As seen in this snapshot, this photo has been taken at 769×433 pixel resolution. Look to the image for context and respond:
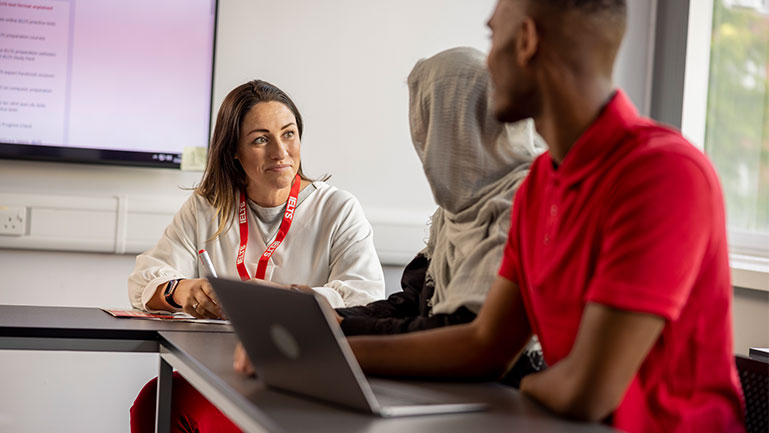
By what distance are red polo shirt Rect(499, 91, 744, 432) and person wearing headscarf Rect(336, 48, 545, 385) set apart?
27 centimetres

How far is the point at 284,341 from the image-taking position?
3.51 ft

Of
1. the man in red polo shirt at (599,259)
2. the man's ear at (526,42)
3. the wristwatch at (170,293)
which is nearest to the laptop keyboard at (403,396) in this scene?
the man in red polo shirt at (599,259)

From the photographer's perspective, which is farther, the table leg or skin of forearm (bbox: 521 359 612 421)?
the table leg

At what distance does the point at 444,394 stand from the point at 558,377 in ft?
0.59

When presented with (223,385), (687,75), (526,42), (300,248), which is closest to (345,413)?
(223,385)

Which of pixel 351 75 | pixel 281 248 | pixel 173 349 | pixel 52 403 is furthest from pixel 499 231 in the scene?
pixel 52 403

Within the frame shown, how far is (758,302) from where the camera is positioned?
2.73 metres

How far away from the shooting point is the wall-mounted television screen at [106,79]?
297 centimetres

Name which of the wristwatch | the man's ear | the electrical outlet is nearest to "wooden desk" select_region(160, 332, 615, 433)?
the man's ear

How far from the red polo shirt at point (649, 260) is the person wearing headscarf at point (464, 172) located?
0.27 meters

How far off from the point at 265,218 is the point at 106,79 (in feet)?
3.20

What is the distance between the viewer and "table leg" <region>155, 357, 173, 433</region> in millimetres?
1869

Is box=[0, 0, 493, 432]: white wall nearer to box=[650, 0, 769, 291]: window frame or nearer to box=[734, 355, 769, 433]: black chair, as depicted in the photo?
box=[650, 0, 769, 291]: window frame

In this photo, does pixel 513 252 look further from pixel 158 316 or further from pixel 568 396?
pixel 158 316
